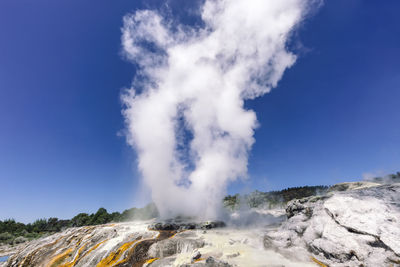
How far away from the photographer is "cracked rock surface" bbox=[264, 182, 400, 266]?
50.4 feet

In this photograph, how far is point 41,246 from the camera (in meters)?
32.2

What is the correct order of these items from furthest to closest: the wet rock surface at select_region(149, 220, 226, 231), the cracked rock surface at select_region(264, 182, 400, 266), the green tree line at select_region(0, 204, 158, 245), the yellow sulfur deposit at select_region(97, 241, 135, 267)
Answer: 1. the green tree line at select_region(0, 204, 158, 245)
2. the wet rock surface at select_region(149, 220, 226, 231)
3. the yellow sulfur deposit at select_region(97, 241, 135, 267)
4. the cracked rock surface at select_region(264, 182, 400, 266)

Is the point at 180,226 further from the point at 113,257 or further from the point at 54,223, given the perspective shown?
the point at 54,223

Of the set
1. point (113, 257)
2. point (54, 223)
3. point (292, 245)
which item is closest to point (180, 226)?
point (113, 257)

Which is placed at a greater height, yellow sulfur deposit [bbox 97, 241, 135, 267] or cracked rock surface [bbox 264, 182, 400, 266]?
cracked rock surface [bbox 264, 182, 400, 266]

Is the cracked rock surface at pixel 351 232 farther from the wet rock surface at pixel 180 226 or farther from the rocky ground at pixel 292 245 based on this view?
the wet rock surface at pixel 180 226

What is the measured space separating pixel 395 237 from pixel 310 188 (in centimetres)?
15159

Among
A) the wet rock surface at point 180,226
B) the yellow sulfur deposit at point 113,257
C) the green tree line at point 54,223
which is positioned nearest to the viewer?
the yellow sulfur deposit at point 113,257

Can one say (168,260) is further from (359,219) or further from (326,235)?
(359,219)

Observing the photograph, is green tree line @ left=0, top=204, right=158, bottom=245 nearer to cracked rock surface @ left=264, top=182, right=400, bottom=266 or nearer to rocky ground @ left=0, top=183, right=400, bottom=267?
rocky ground @ left=0, top=183, right=400, bottom=267

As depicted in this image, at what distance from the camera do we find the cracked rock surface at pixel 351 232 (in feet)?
50.4

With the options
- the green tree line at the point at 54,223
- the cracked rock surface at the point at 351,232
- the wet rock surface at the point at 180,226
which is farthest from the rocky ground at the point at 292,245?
the green tree line at the point at 54,223

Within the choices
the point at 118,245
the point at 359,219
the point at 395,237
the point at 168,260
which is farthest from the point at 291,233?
the point at 118,245

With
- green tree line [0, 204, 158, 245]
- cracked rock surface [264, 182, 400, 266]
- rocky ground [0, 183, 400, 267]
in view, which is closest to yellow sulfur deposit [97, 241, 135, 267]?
rocky ground [0, 183, 400, 267]
